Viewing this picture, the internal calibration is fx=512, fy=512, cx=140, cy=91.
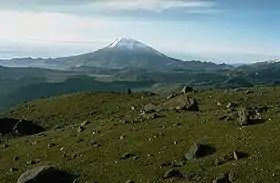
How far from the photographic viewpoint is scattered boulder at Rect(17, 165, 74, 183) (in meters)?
40.3

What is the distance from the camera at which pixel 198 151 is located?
3975 cm

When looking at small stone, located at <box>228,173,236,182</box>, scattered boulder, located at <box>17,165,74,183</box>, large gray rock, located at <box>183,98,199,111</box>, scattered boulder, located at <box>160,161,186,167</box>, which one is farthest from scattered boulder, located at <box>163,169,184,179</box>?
large gray rock, located at <box>183,98,199,111</box>

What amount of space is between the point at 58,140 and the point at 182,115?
1342 cm

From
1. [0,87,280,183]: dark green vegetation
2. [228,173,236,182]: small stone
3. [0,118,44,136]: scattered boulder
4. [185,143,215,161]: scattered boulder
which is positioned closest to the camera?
[228,173,236,182]: small stone

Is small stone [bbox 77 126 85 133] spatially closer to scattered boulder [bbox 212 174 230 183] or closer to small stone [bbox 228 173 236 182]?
scattered boulder [bbox 212 174 230 183]

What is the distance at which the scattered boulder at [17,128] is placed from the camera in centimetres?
6838

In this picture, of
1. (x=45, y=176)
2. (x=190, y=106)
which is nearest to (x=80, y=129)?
(x=190, y=106)

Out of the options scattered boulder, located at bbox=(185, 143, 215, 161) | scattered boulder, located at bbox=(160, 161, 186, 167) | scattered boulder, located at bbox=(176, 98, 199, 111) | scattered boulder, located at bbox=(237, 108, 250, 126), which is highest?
scattered boulder, located at bbox=(237, 108, 250, 126)

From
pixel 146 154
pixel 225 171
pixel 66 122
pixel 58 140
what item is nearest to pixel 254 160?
pixel 225 171

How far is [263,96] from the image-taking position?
69938mm

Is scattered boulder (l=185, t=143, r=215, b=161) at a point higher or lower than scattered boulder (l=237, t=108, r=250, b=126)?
lower

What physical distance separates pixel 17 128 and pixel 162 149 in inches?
1250

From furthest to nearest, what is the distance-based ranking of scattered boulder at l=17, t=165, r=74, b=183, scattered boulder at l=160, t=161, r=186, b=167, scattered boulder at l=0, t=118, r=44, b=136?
scattered boulder at l=0, t=118, r=44, b=136
scattered boulder at l=17, t=165, r=74, b=183
scattered boulder at l=160, t=161, r=186, b=167

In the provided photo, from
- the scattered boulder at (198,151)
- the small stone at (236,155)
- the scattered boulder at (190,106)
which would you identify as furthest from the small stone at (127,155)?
the scattered boulder at (190,106)
